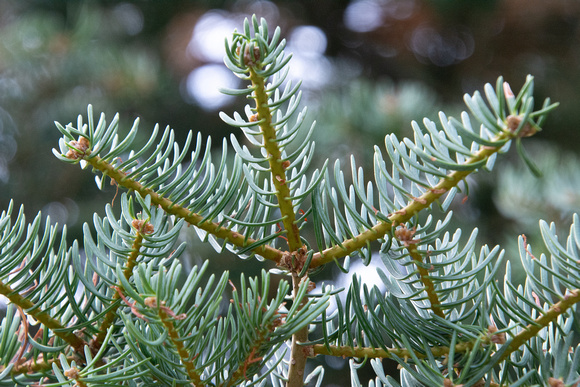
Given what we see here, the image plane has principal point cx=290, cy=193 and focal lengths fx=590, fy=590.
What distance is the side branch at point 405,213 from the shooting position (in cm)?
20

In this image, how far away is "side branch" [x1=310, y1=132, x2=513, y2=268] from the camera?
0.20 meters

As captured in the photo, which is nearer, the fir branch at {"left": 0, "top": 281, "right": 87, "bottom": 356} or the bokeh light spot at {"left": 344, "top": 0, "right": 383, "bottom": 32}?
the fir branch at {"left": 0, "top": 281, "right": 87, "bottom": 356}

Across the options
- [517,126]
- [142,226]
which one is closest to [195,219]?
[142,226]

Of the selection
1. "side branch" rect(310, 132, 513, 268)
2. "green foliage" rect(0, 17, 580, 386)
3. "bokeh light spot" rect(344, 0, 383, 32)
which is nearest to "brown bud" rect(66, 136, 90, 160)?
"green foliage" rect(0, 17, 580, 386)

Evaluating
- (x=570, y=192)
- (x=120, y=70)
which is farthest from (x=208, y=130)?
(x=570, y=192)

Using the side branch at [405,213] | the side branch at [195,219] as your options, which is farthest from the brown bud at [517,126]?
the side branch at [195,219]

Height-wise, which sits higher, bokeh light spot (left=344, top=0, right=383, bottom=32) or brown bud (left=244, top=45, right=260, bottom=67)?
bokeh light spot (left=344, top=0, right=383, bottom=32)

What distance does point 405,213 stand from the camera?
0.75 ft

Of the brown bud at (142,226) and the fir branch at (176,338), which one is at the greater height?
the brown bud at (142,226)

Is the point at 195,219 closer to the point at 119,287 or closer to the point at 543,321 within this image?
the point at 119,287

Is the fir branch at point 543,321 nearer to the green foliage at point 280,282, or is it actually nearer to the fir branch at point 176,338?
the green foliage at point 280,282

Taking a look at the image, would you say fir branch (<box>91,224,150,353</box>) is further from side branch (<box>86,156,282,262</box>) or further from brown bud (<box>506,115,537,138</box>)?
brown bud (<box>506,115,537,138</box>)

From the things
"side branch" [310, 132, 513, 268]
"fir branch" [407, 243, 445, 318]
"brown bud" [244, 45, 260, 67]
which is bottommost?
"fir branch" [407, 243, 445, 318]

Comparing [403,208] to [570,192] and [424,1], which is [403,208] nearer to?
[570,192]
